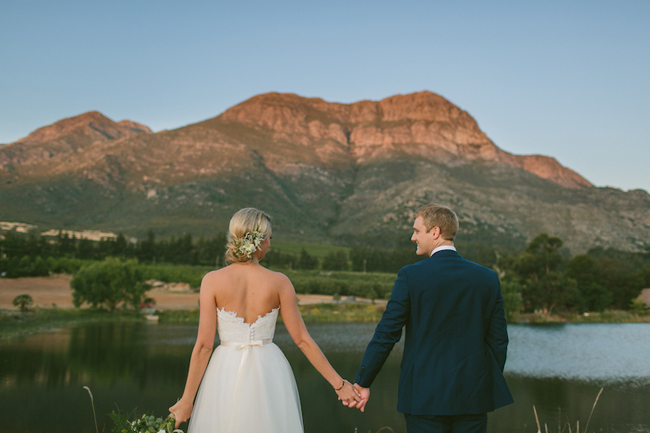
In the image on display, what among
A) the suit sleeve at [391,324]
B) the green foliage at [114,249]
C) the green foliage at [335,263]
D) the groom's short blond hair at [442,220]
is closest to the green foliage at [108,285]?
the green foliage at [114,249]

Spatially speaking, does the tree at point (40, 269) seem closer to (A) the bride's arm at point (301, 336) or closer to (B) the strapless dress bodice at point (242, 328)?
(B) the strapless dress bodice at point (242, 328)

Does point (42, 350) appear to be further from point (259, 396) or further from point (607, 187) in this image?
point (607, 187)

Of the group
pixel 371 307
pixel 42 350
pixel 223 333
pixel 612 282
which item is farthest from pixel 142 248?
pixel 223 333

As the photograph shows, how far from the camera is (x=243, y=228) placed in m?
3.47

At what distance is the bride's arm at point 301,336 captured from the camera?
139 inches

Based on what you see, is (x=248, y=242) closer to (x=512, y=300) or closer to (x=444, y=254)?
(x=444, y=254)

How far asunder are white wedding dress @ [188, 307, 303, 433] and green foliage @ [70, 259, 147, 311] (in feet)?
135

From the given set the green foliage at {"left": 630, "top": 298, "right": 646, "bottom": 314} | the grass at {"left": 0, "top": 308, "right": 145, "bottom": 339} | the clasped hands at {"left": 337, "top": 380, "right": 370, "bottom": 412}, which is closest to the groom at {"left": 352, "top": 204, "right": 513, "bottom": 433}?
the clasped hands at {"left": 337, "top": 380, "right": 370, "bottom": 412}

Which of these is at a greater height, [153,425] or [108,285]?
[153,425]

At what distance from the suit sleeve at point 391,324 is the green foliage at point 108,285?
138 ft

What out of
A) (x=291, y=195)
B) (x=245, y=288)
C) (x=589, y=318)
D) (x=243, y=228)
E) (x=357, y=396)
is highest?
(x=291, y=195)

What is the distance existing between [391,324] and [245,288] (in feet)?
3.55

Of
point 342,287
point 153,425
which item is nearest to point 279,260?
point 342,287

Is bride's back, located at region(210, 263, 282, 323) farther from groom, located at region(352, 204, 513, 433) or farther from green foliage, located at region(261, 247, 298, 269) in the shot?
green foliage, located at region(261, 247, 298, 269)
